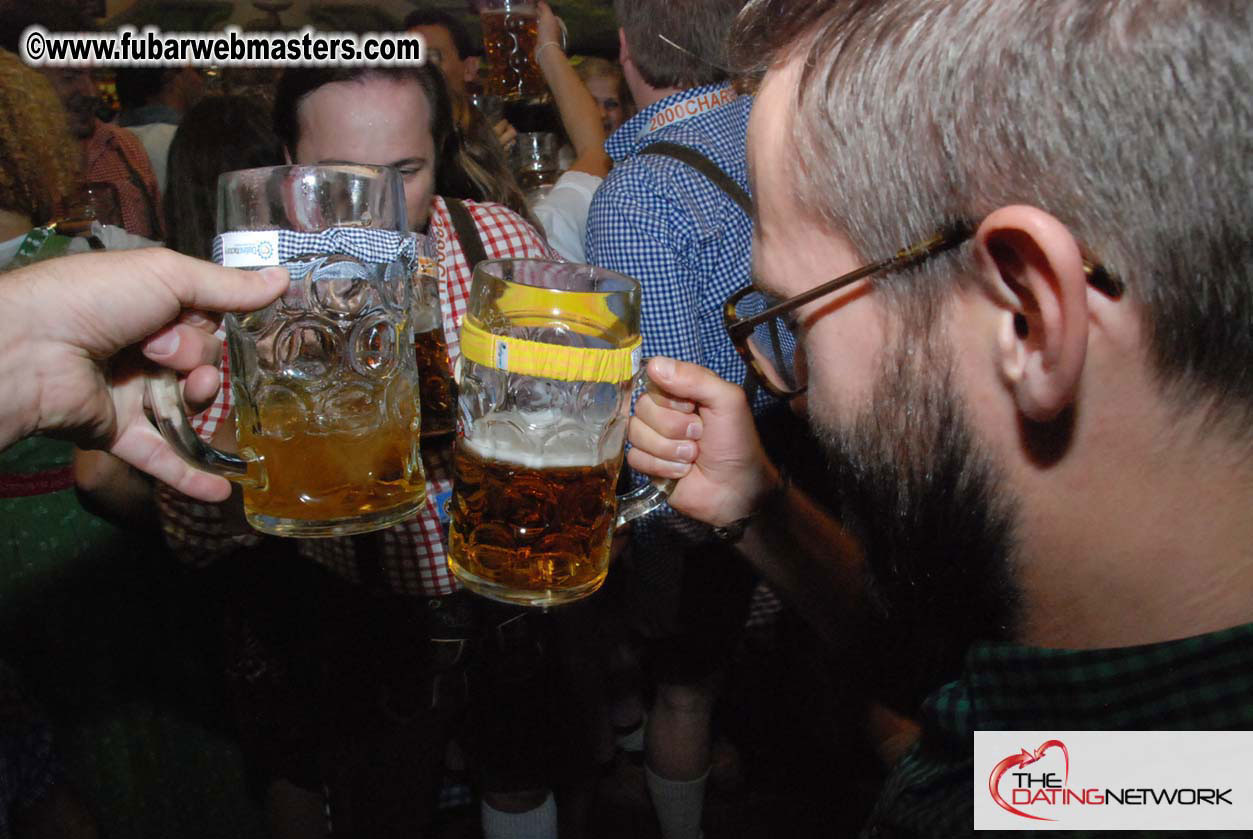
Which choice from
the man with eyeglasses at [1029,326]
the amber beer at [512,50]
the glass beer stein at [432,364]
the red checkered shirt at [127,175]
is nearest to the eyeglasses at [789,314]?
the man with eyeglasses at [1029,326]

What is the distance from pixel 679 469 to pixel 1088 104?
26.2 inches

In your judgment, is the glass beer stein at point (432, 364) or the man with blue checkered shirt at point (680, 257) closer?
the glass beer stein at point (432, 364)

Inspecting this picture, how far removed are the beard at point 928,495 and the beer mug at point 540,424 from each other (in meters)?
0.26

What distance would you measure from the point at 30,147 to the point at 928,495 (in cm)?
233

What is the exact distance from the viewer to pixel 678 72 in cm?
219

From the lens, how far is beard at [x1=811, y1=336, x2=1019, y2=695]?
82 cm

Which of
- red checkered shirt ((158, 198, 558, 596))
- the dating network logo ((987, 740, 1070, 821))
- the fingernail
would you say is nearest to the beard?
the dating network logo ((987, 740, 1070, 821))

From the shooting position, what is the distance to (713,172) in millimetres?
1974

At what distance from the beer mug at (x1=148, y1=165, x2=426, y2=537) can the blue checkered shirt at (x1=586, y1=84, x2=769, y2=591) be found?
987mm

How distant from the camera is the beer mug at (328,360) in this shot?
36.6 inches

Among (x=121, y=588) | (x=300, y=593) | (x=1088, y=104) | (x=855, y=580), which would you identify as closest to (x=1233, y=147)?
(x=1088, y=104)

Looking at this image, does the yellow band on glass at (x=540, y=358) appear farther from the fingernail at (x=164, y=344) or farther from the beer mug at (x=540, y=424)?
the fingernail at (x=164, y=344)

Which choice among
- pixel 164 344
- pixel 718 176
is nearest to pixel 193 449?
pixel 164 344

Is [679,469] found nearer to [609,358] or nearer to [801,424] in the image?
[609,358]
